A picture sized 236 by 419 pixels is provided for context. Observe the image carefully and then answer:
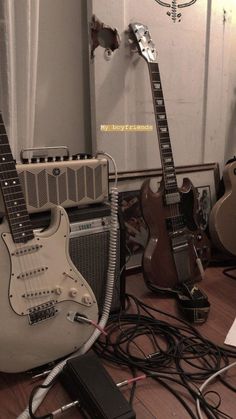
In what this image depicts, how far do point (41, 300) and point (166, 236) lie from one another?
0.66 meters

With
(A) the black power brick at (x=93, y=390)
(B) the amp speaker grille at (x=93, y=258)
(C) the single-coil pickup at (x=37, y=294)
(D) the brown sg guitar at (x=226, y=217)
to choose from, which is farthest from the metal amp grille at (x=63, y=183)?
(D) the brown sg guitar at (x=226, y=217)

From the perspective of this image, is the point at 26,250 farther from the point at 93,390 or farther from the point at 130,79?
the point at 130,79

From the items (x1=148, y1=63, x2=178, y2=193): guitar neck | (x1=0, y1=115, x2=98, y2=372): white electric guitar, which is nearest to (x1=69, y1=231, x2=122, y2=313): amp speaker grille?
(x1=0, y1=115, x2=98, y2=372): white electric guitar

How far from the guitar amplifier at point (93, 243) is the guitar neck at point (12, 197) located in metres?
0.12

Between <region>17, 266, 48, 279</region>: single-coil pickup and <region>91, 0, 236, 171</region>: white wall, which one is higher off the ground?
<region>91, 0, 236, 171</region>: white wall

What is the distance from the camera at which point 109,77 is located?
1.50 meters

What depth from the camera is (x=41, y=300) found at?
1.01 metres

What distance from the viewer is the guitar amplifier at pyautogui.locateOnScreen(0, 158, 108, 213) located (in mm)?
1085

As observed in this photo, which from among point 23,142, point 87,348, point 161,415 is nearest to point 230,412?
point 161,415

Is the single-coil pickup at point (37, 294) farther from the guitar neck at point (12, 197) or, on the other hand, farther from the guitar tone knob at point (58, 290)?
the guitar neck at point (12, 197)

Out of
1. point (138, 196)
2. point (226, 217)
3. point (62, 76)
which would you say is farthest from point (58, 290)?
point (226, 217)

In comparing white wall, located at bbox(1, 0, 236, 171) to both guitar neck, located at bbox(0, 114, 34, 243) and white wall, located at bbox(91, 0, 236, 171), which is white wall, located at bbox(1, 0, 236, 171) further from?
guitar neck, located at bbox(0, 114, 34, 243)

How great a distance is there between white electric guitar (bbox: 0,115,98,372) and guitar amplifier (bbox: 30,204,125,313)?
11cm

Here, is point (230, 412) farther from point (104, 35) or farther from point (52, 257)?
point (104, 35)
